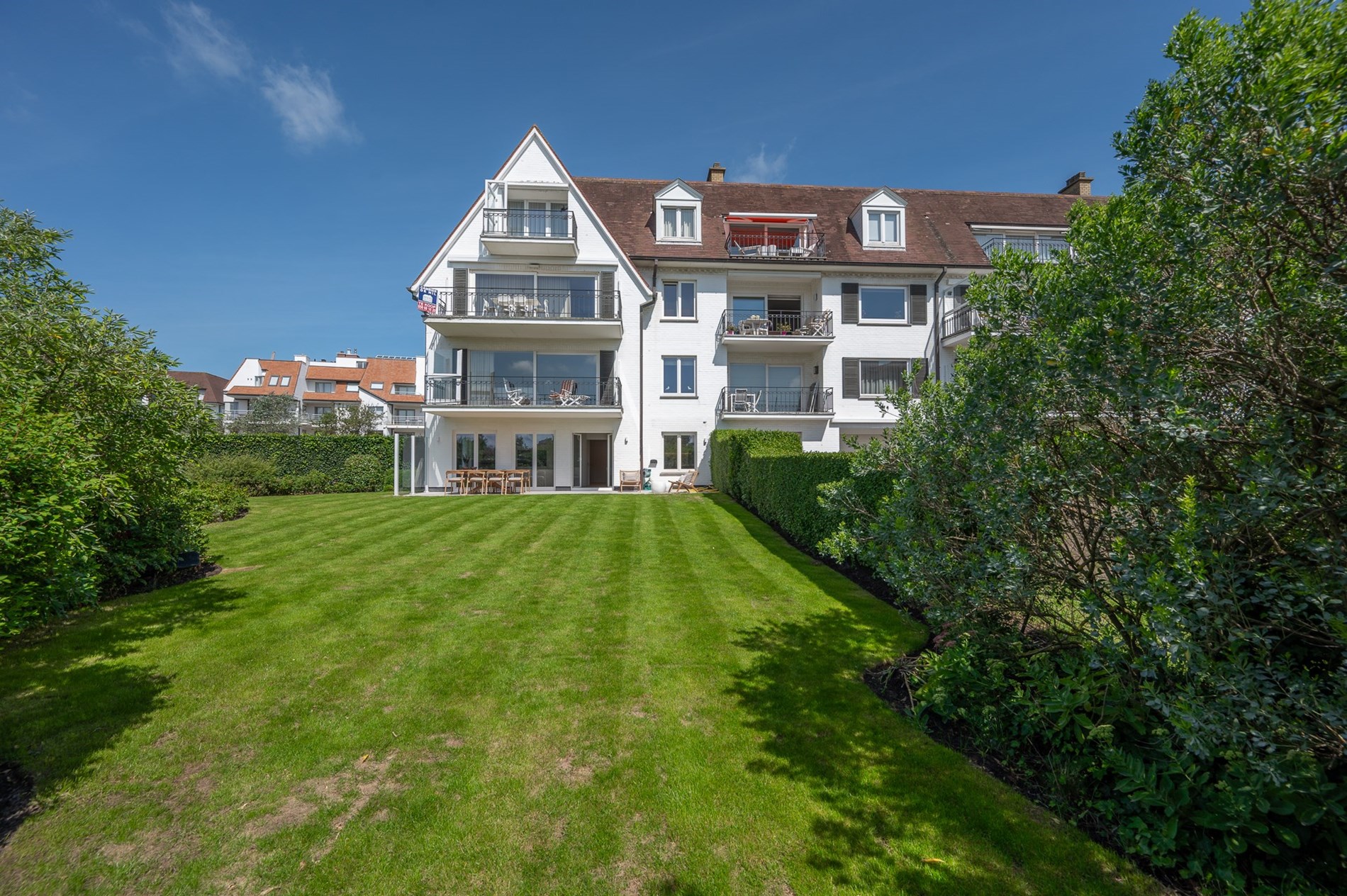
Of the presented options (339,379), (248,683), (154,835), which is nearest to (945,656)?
(154,835)

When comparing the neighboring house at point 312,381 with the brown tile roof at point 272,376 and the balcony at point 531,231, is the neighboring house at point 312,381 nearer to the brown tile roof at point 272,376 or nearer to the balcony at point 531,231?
the brown tile roof at point 272,376

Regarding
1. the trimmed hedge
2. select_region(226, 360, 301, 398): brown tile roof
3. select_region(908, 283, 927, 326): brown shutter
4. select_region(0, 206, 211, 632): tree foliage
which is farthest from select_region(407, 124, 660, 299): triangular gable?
select_region(226, 360, 301, 398): brown tile roof

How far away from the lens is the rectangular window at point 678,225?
23016 mm

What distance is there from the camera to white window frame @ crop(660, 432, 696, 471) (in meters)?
22.1

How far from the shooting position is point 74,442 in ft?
14.1

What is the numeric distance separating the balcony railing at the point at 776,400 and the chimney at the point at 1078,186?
708 inches

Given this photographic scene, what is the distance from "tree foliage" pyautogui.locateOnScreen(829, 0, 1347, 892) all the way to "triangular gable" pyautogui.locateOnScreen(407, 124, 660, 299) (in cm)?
1907

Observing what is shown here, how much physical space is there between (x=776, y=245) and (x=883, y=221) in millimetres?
4691

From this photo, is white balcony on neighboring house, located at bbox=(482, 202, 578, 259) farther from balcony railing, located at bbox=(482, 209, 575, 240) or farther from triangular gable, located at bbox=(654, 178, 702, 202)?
triangular gable, located at bbox=(654, 178, 702, 202)

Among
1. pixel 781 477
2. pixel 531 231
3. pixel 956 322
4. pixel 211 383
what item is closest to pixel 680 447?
pixel 531 231

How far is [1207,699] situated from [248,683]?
22.8 feet

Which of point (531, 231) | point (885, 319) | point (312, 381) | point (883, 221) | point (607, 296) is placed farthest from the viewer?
point (312, 381)

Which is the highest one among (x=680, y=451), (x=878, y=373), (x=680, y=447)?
(x=878, y=373)

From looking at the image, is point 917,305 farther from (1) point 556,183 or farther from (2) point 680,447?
(1) point 556,183
